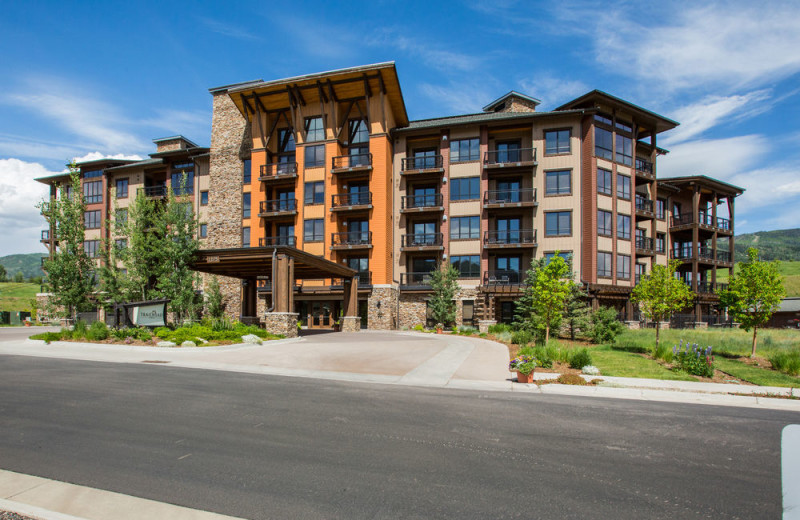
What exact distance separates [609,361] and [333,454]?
1317cm

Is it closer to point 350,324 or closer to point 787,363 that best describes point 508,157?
point 350,324

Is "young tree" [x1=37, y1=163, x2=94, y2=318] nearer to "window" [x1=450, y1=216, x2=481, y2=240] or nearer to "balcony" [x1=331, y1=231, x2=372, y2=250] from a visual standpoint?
"balcony" [x1=331, y1=231, x2=372, y2=250]

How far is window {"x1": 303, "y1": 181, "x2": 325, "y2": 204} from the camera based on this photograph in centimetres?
3806

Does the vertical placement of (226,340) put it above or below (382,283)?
below

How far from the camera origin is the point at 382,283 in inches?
1428

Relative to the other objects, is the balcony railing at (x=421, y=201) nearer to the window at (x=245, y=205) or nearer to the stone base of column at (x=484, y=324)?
the stone base of column at (x=484, y=324)

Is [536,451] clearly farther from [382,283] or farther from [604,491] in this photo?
[382,283]

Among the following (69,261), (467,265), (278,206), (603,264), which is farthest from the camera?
(278,206)

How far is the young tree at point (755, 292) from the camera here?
16625 mm

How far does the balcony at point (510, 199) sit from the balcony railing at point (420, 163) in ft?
16.5

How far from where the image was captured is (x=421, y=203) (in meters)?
38.5

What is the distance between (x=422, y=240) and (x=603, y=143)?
672 inches

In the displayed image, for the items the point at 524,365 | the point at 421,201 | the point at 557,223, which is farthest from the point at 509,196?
the point at 524,365

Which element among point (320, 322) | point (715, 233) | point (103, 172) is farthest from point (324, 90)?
point (715, 233)
